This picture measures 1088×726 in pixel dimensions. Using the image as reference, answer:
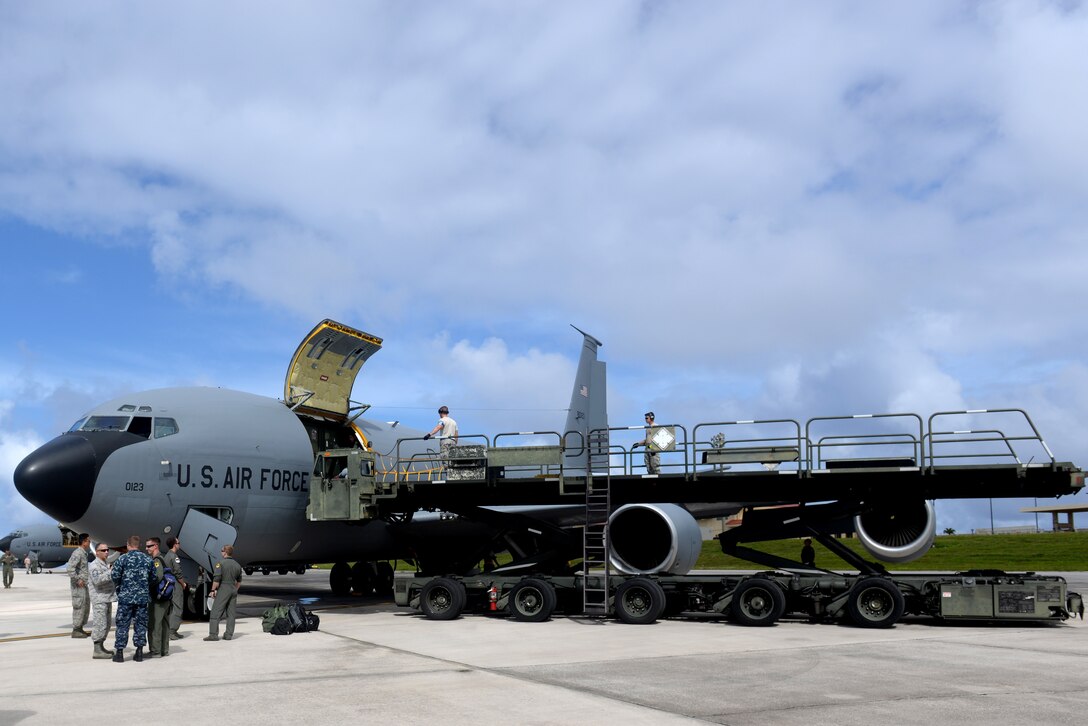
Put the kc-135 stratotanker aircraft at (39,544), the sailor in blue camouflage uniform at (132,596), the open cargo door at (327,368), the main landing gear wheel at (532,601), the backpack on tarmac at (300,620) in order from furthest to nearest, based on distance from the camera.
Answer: the kc-135 stratotanker aircraft at (39,544), the open cargo door at (327,368), the main landing gear wheel at (532,601), the backpack on tarmac at (300,620), the sailor in blue camouflage uniform at (132,596)

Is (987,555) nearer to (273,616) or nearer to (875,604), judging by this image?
(875,604)

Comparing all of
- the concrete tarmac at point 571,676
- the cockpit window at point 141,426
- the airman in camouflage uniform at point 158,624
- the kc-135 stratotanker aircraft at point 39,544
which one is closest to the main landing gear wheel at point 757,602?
the concrete tarmac at point 571,676

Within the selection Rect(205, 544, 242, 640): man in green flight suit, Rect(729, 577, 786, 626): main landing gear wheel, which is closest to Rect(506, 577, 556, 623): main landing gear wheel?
Rect(729, 577, 786, 626): main landing gear wheel

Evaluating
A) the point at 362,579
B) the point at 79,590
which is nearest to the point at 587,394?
the point at 362,579

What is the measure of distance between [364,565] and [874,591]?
15.7 m

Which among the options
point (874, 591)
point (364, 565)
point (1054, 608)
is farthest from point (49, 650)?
point (1054, 608)

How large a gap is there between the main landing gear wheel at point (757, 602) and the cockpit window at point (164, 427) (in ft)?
39.2

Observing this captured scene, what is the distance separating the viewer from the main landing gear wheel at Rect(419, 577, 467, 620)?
1991 centimetres

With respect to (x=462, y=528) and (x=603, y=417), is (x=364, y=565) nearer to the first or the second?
(x=462, y=528)

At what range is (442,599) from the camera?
20234 mm

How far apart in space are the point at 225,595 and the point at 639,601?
26.1 feet

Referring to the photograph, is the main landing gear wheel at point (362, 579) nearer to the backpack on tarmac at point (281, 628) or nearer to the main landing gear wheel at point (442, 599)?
the main landing gear wheel at point (442, 599)

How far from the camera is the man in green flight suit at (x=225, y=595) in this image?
16469 mm

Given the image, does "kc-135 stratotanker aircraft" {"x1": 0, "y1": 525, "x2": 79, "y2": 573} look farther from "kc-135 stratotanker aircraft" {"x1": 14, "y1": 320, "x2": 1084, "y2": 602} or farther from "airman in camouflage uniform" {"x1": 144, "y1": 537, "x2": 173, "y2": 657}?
"airman in camouflage uniform" {"x1": 144, "y1": 537, "x2": 173, "y2": 657}
